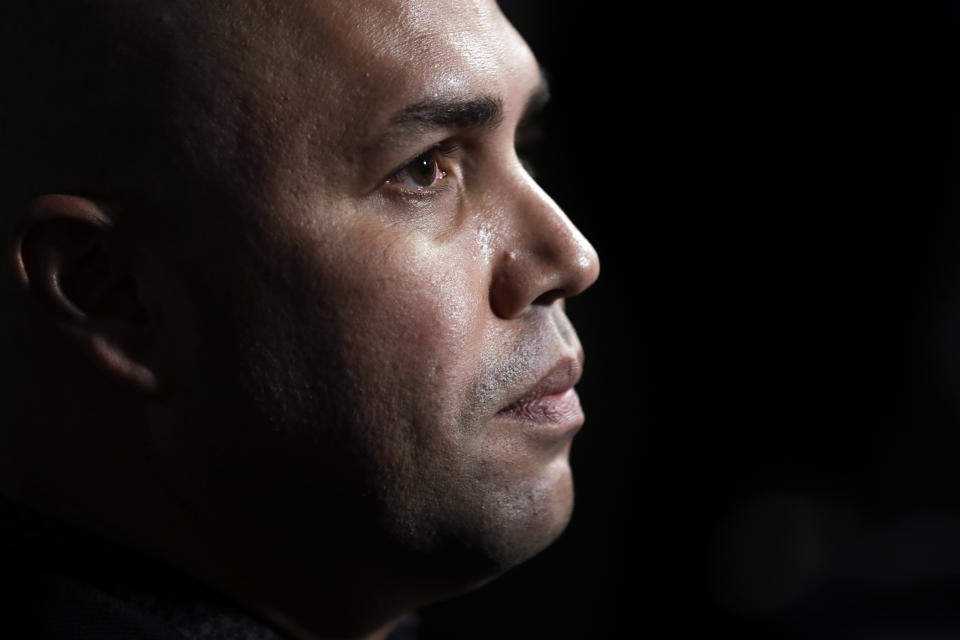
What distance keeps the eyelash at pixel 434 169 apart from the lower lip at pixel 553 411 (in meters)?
0.23

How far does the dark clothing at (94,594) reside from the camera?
92 cm

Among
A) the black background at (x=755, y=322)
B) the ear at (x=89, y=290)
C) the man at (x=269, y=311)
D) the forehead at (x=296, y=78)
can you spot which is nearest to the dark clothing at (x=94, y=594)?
the man at (x=269, y=311)

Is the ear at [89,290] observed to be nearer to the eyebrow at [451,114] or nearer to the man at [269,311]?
the man at [269,311]

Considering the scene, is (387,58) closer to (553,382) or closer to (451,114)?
(451,114)

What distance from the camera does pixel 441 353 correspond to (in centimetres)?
93

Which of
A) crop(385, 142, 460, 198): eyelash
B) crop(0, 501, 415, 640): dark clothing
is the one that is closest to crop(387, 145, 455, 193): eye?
crop(385, 142, 460, 198): eyelash

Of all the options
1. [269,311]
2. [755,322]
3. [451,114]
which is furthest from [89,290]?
[755,322]

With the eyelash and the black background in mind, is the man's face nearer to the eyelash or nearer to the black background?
the eyelash

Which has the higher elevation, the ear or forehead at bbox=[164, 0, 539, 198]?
forehead at bbox=[164, 0, 539, 198]

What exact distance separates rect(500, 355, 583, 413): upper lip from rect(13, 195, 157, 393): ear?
0.36m

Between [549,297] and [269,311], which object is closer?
[269,311]

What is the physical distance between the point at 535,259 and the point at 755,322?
99 cm

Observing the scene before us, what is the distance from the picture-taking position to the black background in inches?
71.0

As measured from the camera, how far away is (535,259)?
993mm
